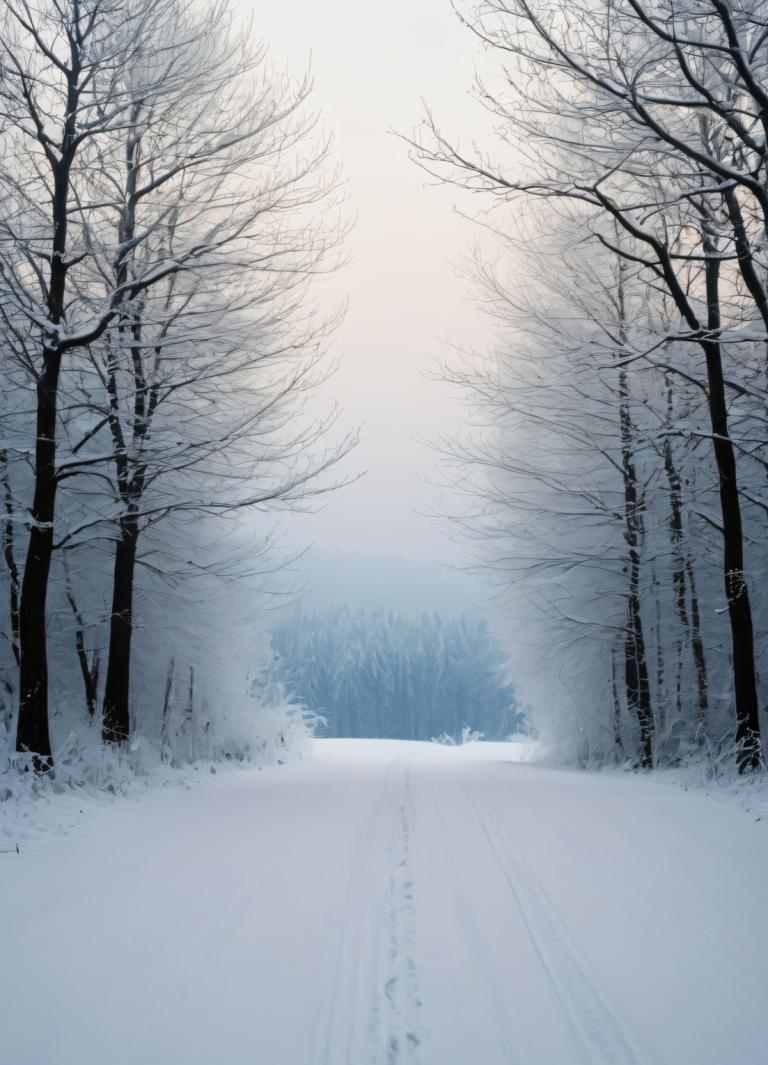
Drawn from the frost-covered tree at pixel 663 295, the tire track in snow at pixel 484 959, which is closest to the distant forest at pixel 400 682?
the frost-covered tree at pixel 663 295

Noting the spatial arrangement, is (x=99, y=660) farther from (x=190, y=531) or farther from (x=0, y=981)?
(x=0, y=981)

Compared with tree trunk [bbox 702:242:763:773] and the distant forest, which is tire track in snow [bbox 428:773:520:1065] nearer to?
tree trunk [bbox 702:242:763:773]

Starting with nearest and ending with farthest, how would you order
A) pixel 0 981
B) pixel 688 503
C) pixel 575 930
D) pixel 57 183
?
1. pixel 0 981
2. pixel 575 930
3. pixel 57 183
4. pixel 688 503

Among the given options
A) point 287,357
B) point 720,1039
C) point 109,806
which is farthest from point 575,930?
point 287,357

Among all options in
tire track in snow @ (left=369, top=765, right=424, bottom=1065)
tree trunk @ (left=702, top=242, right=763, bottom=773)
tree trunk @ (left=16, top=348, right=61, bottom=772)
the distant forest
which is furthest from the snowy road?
the distant forest

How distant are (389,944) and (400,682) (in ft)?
318

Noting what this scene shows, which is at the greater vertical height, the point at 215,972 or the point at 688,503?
the point at 688,503

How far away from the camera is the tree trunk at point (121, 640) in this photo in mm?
11391

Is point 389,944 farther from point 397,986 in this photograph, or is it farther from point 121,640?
point 121,640

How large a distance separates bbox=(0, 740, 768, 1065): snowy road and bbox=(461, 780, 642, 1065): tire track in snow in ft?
0.04

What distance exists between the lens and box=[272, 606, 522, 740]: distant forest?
3708 inches

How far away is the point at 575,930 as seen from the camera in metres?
3.99

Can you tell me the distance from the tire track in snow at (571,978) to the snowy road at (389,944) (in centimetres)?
1

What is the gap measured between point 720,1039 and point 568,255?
12.8m
